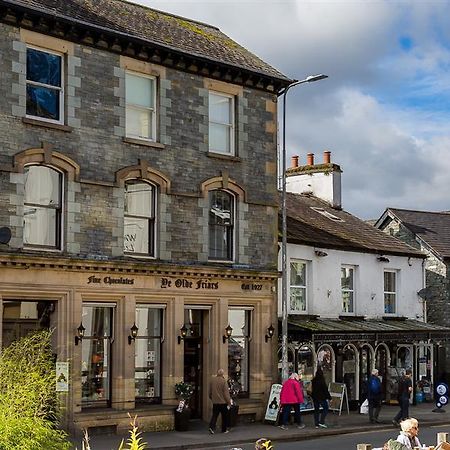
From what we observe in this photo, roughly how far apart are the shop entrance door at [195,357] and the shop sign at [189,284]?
31.2 inches

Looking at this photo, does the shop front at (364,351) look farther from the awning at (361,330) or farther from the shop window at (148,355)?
Answer: the shop window at (148,355)

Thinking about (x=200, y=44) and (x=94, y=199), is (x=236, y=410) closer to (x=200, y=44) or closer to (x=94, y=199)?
(x=94, y=199)

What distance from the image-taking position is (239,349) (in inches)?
1058

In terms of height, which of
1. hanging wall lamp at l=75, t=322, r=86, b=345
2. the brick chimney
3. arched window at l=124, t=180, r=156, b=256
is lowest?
hanging wall lamp at l=75, t=322, r=86, b=345

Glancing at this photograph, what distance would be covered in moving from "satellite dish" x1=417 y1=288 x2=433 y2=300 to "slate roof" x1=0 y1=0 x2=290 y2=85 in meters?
12.3

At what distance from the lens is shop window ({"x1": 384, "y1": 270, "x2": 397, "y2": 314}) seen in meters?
34.8

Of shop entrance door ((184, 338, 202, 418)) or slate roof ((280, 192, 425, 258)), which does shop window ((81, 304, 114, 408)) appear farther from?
slate roof ((280, 192, 425, 258))

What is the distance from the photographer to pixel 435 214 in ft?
138

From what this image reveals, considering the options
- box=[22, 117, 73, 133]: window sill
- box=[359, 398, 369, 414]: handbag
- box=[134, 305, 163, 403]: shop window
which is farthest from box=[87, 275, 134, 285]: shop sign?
box=[359, 398, 369, 414]: handbag

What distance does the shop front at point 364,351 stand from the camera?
95.7 feet

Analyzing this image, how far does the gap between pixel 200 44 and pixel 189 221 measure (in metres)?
5.30

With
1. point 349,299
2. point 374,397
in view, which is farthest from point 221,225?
point 349,299

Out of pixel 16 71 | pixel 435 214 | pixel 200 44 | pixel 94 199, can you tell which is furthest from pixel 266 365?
pixel 435 214

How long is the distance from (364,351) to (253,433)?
31.6 ft
